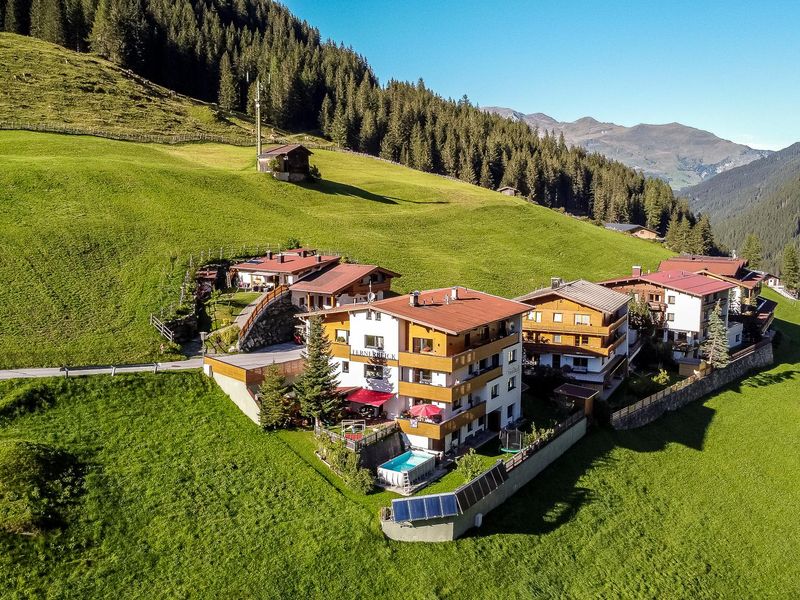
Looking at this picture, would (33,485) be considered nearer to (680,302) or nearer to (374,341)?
(374,341)

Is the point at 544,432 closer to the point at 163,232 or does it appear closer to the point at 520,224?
the point at 163,232

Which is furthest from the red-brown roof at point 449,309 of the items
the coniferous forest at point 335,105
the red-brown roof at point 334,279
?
the coniferous forest at point 335,105

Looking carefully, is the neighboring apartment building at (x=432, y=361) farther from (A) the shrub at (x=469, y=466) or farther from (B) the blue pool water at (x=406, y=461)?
(A) the shrub at (x=469, y=466)

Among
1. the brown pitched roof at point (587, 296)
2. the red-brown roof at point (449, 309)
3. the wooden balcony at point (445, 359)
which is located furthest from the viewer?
the brown pitched roof at point (587, 296)

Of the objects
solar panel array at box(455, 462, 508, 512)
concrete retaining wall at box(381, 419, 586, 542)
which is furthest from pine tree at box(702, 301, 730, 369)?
solar panel array at box(455, 462, 508, 512)

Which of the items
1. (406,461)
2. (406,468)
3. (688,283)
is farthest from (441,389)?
(688,283)

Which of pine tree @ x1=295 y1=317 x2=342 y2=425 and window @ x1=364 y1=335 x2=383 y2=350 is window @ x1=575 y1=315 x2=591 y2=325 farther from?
pine tree @ x1=295 y1=317 x2=342 y2=425
